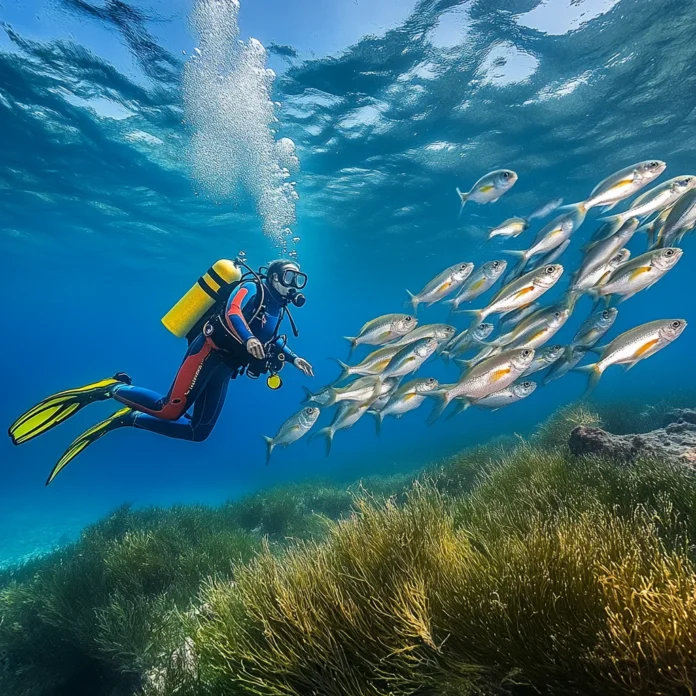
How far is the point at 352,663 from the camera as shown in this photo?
2.65 meters

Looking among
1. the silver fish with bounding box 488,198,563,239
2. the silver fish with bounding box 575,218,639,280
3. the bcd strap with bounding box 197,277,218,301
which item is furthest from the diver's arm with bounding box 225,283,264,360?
the silver fish with bounding box 575,218,639,280

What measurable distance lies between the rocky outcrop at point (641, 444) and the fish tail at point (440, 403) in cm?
255

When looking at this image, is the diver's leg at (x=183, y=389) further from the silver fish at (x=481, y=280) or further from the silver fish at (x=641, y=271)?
the silver fish at (x=641, y=271)

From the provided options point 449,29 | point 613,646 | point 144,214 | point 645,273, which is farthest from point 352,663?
point 144,214

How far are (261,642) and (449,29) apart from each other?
17392mm

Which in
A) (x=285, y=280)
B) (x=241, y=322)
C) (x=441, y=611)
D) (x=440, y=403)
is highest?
(x=285, y=280)

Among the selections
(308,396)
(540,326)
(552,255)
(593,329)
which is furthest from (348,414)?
(552,255)

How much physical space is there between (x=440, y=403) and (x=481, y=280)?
205 centimetres

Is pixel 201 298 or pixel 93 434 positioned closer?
pixel 201 298

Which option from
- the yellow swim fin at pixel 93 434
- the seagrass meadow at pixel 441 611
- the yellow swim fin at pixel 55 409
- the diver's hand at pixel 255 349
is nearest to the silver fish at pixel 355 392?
the diver's hand at pixel 255 349

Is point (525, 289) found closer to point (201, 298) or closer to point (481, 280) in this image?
point (481, 280)

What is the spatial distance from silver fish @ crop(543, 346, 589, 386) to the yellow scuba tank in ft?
18.3

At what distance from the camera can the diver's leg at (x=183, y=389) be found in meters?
7.30

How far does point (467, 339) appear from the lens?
6016 millimetres
